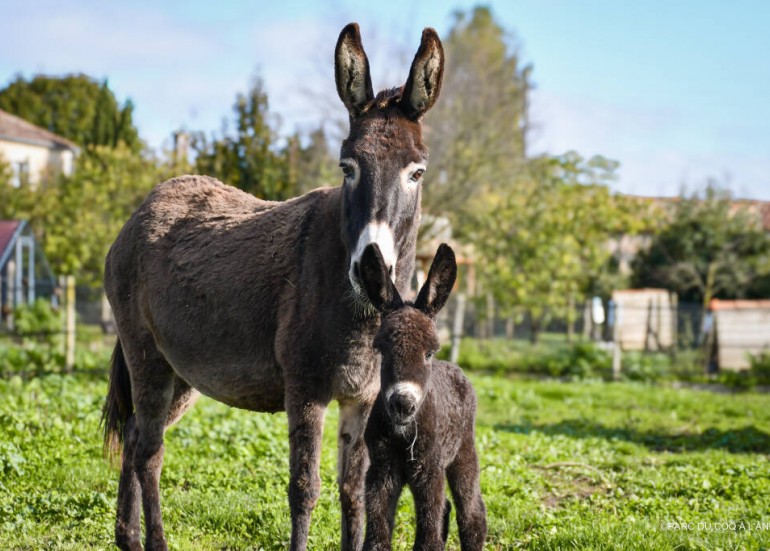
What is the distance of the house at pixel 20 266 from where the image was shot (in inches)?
871

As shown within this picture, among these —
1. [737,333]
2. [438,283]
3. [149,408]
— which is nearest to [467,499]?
[438,283]

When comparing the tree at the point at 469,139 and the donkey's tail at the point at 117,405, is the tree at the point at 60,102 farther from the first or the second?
the donkey's tail at the point at 117,405

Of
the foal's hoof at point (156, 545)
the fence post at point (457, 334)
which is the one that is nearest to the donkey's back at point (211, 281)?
the foal's hoof at point (156, 545)

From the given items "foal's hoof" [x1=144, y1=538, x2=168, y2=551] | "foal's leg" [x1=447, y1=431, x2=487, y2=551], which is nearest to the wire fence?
"foal's hoof" [x1=144, y1=538, x2=168, y2=551]

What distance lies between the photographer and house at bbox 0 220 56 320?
2212 centimetres

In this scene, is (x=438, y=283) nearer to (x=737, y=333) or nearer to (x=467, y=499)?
(x=467, y=499)

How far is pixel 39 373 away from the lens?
45.9 feet

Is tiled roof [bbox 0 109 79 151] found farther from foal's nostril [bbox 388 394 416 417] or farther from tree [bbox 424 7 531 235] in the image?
foal's nostril [bbox 388 394 416 417]

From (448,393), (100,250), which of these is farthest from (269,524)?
(100,250)

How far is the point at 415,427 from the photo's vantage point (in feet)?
13.5

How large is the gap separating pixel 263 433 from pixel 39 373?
24.3ft

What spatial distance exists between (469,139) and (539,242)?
6979mm

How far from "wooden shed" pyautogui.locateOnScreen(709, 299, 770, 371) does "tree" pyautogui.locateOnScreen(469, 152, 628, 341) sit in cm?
422

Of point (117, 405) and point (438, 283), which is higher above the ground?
point (438, 283)
